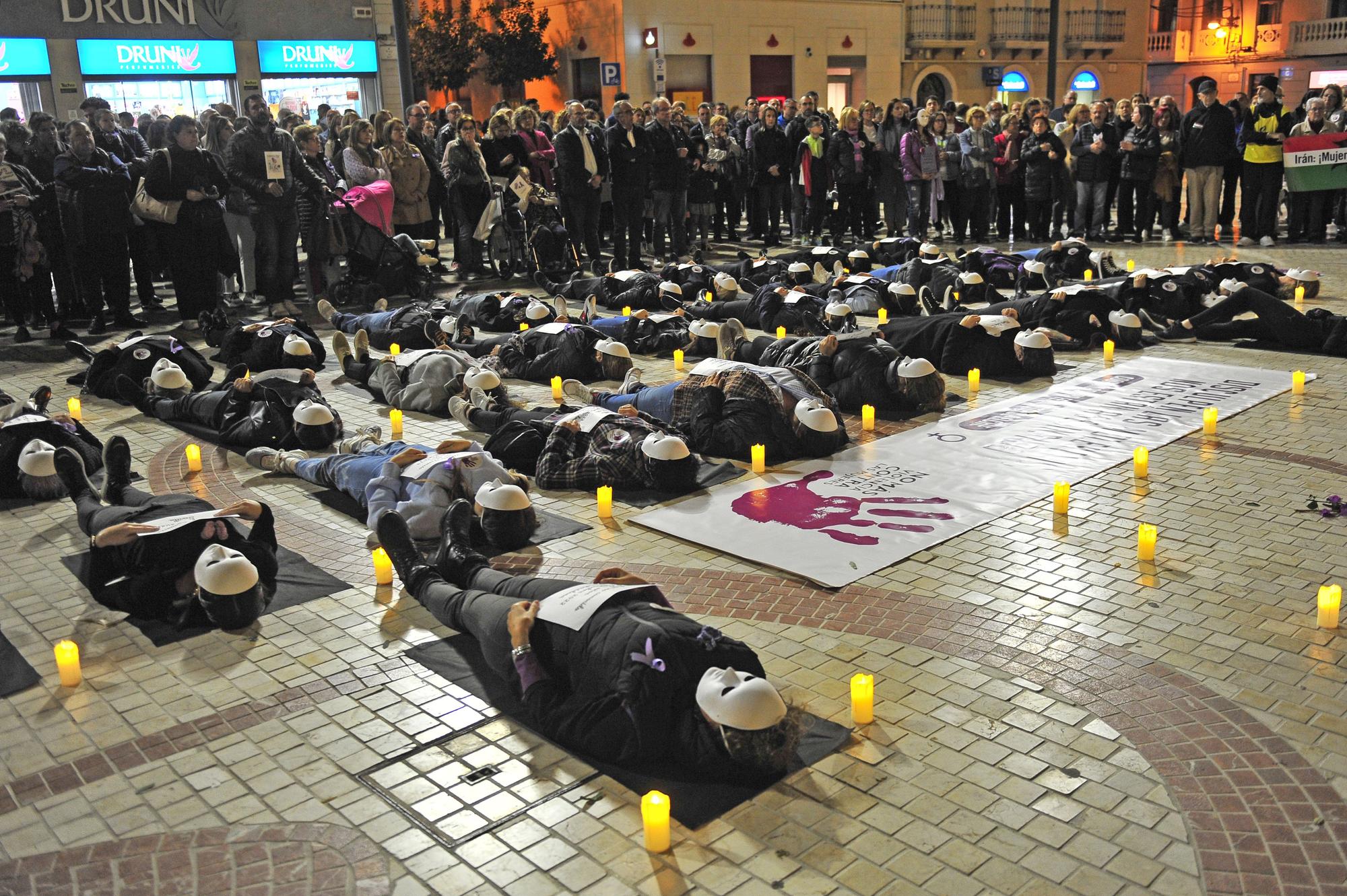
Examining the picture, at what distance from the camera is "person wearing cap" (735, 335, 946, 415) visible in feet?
29.2

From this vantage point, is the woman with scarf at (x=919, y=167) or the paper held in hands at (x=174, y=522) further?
the woman with scarf at (x=919, y=167)

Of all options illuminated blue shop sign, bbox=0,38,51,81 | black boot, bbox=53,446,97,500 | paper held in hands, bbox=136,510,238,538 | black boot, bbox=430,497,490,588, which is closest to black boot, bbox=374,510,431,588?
black boot, bbox=430,497,490,588

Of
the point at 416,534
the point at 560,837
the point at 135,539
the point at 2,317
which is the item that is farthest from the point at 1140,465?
the point at 2,317

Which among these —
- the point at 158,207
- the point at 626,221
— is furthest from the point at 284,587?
the point at 626,221

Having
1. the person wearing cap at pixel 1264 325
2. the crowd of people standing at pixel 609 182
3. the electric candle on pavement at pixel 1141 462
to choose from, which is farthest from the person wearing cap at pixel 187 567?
the person wearing cap at pixel 1264 325

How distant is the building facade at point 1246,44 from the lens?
3975 centimetres

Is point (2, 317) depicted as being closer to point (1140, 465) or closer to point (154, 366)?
point (154, 366)

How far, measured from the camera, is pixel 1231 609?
216 inches

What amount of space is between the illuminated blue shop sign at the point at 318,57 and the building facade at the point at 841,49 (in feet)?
26.4

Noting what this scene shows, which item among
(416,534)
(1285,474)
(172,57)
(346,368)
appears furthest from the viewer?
(172,57)

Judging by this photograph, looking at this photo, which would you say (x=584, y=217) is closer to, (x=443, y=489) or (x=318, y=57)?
(x=318, y=57)

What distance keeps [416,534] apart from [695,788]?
289 centimetres

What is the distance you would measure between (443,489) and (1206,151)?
14245 millimetres

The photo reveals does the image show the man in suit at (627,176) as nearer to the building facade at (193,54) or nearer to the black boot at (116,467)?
the building facade at (193,54)
